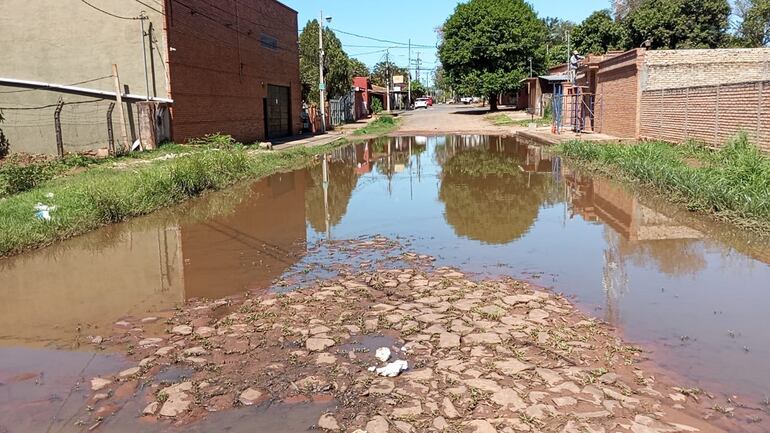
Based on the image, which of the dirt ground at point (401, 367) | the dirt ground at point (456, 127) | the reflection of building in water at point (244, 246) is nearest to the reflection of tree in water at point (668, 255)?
the dirt ground at point (401, 367)

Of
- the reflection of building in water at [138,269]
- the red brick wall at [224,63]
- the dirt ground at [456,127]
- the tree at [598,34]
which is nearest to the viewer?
the reflection of building in water at [138,269]

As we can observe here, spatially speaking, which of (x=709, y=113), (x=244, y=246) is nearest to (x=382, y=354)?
(x=244, y=246)

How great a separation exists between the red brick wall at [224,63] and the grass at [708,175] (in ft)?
49.7

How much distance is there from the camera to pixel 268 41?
3212 centimetres

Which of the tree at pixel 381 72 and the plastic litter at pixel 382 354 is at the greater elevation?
the tree at pixel 381 72

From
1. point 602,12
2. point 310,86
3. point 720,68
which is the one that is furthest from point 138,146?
point 602,12

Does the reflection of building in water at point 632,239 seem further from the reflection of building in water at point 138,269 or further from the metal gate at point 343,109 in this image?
the metal gate at point 343,109

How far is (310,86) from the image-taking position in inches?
1886

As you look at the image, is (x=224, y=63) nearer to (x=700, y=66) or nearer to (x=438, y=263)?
(x=700, y=66)

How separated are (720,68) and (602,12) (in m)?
31.8

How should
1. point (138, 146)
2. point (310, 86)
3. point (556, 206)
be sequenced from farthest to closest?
point (310, 86) < point (138, 146) < point (556, 206)

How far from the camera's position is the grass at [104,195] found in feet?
30.8

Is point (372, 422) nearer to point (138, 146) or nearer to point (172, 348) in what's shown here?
point (172, 348)

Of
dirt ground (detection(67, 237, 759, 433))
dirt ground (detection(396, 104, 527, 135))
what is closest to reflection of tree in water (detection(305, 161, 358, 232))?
dirt ground (detection(67, 237, 759, 433))
